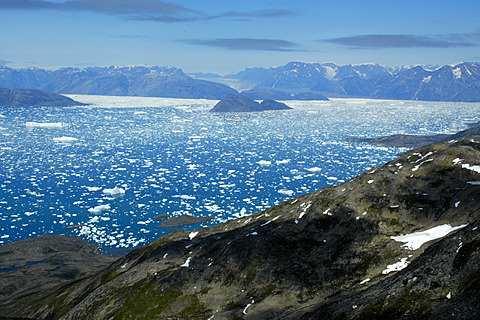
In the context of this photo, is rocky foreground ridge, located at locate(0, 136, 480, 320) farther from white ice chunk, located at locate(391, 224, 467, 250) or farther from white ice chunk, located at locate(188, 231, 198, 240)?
white ice chunk, located at locate(188, 231, 198, 240)

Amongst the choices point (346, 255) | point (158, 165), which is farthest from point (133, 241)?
point (158, 165)

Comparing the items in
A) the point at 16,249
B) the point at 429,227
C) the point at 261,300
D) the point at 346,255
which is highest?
the point at 429,227

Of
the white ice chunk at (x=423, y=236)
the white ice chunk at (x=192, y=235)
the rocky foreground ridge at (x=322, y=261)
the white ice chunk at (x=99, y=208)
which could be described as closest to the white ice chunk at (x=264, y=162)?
the white ice chunk at (x=99, y=208)

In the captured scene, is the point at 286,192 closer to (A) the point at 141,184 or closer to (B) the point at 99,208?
(A) the point at 141,184

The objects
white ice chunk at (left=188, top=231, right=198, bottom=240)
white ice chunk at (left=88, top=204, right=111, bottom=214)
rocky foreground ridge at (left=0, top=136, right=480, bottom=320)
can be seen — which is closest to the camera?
rocky foreground ridge at (left=0, top=136, right=480, bottom=320)

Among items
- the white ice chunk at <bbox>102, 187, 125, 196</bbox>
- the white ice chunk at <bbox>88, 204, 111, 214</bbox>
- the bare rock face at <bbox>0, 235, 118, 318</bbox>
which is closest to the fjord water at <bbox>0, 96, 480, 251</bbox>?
the white ice chunk at <bbox>88, 204, 111, 214</bbox>

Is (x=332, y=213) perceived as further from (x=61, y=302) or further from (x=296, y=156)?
(x=296, y=156)
